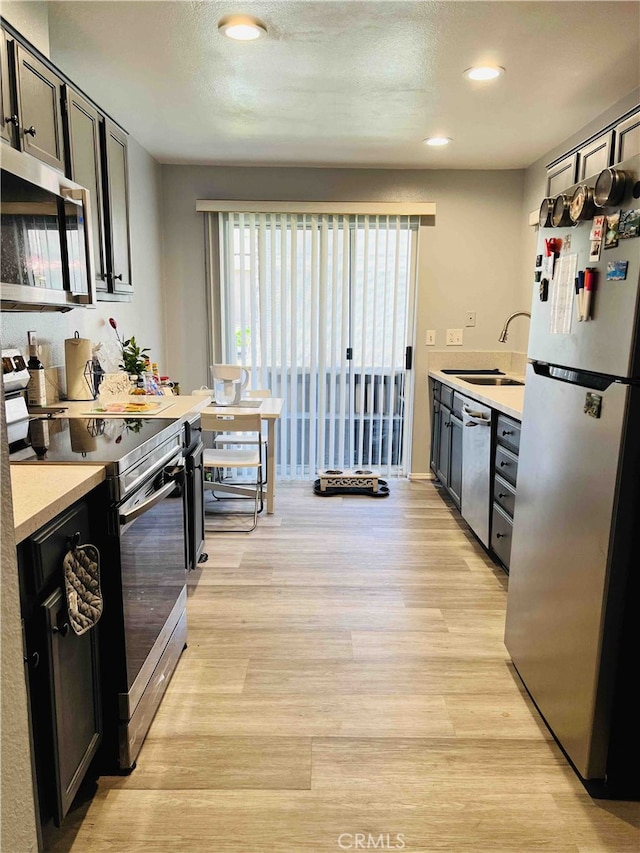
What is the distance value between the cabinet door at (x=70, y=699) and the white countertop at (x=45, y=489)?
20cm

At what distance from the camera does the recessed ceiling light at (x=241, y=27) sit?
85.5 inches

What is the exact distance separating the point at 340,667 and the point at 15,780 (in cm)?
169

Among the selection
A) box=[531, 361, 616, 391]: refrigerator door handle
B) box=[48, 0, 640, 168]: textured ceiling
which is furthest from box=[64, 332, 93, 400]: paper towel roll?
box=[531, 361, 616, 391]: refrigerator door handle

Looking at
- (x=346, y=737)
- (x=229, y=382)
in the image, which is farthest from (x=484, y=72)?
(x=346, y=737)

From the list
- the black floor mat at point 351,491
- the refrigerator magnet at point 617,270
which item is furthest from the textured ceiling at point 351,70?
the black floor mat at point 351,491

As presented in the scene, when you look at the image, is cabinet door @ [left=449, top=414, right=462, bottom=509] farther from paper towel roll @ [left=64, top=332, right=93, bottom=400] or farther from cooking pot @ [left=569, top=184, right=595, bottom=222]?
paper towel roll @ [left=64, top=332, right=93, bottom=400]

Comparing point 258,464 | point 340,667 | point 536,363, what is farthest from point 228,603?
point 536,363

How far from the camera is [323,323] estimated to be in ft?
15.1

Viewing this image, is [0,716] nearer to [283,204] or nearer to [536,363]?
[536,363]

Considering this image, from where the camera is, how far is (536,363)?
197 cm

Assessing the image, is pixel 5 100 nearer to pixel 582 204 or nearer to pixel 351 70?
pixel 351 70

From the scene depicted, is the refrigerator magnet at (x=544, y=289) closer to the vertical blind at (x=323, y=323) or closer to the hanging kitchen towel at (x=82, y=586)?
the hanging kitchen towel at (x=82, y=586)

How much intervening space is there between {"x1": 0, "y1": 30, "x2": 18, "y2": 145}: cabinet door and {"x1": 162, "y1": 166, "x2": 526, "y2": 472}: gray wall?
2824 mm

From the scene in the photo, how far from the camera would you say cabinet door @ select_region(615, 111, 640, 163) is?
147cm
